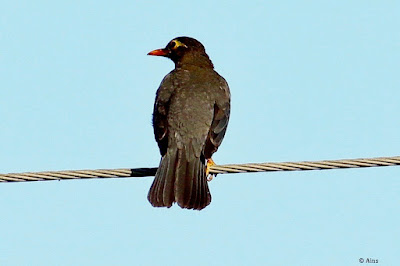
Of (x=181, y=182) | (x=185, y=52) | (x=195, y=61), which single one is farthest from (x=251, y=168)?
(x=185, y=52)

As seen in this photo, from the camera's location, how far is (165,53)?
11953 mm

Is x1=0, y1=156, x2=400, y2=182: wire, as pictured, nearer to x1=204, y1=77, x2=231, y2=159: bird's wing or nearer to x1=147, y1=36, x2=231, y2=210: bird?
x1=147, y1=36, x2=231, y2=210: bird

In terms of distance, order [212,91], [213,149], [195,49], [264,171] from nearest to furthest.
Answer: [264,171] → [213,149] → [212,91] → [195,49]

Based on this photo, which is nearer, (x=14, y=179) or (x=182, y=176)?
(x=14, y=179)

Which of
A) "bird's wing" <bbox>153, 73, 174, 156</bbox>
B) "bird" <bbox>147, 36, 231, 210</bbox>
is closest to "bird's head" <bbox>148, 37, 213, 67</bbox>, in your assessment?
"bird" <bbox>147, 36, 231, 210</bbox>

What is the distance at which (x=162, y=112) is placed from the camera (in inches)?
387

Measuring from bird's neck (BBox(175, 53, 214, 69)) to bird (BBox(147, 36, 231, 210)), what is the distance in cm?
53

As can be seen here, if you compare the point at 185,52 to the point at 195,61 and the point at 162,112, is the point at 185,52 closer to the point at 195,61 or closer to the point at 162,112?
the point at 195,61

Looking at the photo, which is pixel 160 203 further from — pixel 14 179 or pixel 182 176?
pixel 14 179

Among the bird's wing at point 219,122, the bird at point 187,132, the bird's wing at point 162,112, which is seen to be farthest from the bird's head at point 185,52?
the bird's wing at point 219,122

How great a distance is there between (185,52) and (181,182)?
123 inches

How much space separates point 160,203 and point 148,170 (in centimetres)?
38

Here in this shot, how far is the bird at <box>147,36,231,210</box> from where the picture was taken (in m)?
8.98

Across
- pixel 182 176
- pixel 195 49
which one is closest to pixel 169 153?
pixel 182 176
